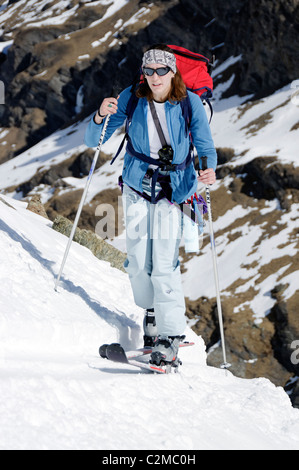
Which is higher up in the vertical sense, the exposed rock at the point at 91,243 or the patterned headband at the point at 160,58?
the patterned headband at the point at 160,58

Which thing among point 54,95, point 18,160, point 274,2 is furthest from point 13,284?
point 54,95

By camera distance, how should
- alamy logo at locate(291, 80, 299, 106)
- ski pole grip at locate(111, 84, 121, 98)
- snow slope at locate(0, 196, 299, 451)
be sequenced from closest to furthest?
snow slope at locate(0, 196, 299, 451)
ski pole grip at locate(111, 84, 121, 98)
alamy logo at locate(291, 80, 299, 106)

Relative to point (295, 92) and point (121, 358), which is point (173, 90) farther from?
point (295, 92)

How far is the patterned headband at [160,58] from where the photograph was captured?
5.09 meters

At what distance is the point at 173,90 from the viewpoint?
5.11 metres

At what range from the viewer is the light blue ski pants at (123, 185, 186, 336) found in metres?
5.28

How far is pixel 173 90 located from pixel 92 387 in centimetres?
278

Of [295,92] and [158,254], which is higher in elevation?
[158,254]

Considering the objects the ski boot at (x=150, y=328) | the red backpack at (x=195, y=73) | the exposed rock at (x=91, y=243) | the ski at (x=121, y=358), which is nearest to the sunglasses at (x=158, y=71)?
the red backpack at (x=195, y=73)

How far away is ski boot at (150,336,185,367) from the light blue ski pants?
0.08 metres

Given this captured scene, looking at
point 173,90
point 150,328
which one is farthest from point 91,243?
point 173,90

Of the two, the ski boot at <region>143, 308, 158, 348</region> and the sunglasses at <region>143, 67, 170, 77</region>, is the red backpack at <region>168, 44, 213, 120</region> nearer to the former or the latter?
the sunglasses at <region>143, 67, 170, 77</region>

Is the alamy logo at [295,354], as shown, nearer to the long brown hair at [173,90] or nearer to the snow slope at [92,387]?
the snow slope at [92,387]

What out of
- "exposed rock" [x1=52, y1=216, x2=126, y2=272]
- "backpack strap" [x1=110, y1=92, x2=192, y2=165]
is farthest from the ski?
"exposed rock" [x1=52, y1=216, x2=126, y2=272]
